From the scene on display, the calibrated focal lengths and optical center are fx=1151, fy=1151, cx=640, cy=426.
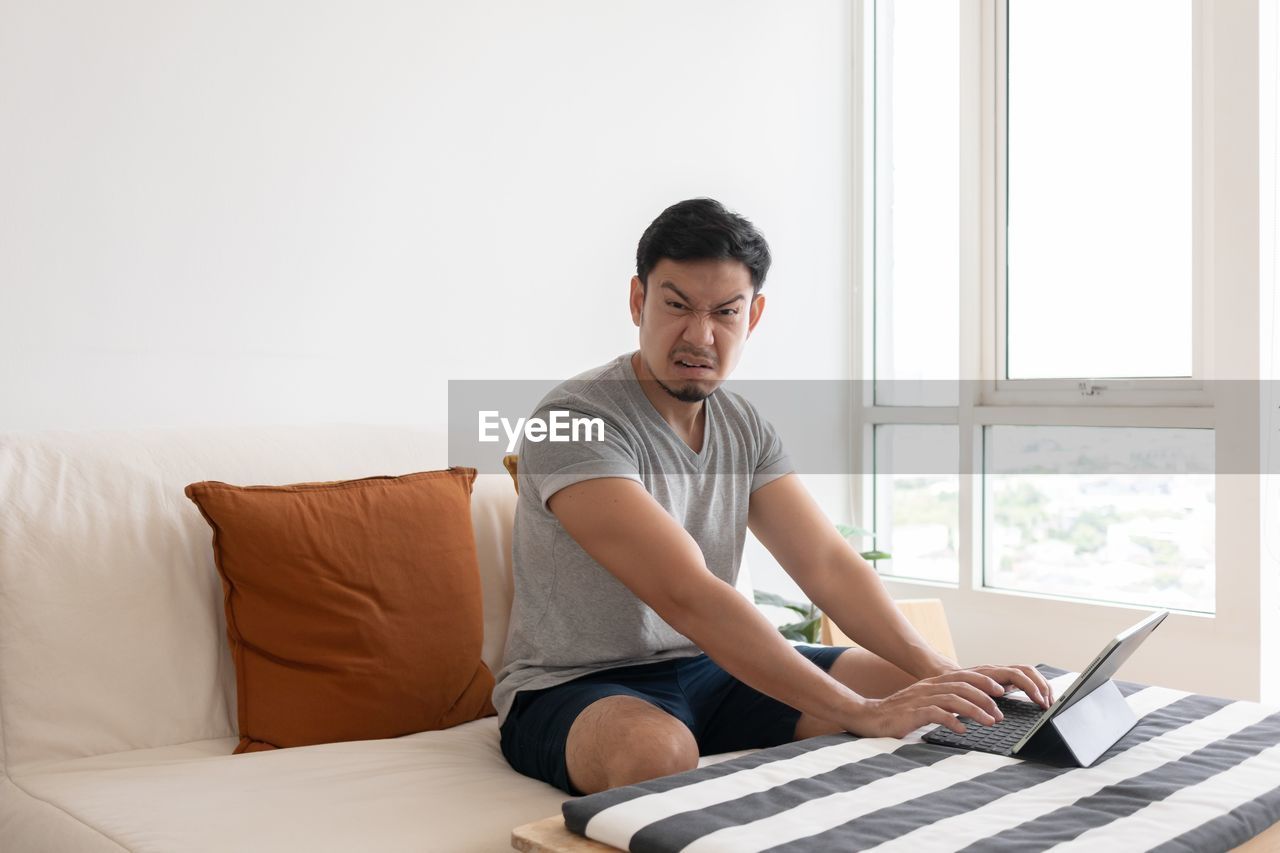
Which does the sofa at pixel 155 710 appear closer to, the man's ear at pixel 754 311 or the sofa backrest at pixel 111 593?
the sofa backrest at pixel 111 593

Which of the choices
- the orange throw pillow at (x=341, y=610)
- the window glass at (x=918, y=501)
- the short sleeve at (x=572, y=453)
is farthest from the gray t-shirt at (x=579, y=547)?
the window glass at (x=918, y=501)

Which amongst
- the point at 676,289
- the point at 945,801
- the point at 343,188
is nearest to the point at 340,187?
the point at 343,188

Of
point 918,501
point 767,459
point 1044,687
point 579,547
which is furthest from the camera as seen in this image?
point 918,501

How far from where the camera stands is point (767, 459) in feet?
6.58

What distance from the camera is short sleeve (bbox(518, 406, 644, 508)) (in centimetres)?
167

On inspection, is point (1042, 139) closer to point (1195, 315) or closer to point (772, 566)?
point (1195, 315)

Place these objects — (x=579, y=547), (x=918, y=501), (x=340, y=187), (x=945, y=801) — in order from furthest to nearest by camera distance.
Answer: (x=918, y=501), (x=340, y=187), (x=579, y=547), (x=945, y=801)

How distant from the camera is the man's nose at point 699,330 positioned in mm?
1803

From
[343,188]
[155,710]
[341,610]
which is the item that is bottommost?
[155,710]

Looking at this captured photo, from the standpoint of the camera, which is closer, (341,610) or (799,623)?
(341,610)

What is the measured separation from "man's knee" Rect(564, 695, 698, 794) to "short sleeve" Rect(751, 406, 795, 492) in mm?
555

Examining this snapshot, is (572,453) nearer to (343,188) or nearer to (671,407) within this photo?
(671,407)

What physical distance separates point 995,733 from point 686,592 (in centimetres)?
44

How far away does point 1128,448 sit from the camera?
9.99 feet
